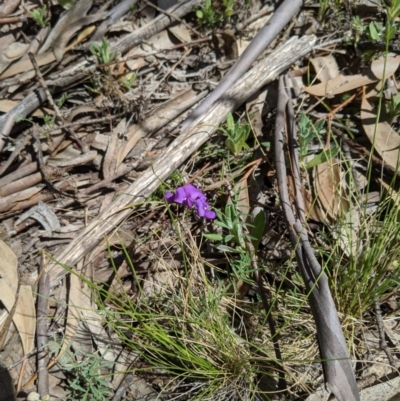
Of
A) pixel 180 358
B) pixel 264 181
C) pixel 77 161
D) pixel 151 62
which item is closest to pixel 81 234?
pixel 77 161

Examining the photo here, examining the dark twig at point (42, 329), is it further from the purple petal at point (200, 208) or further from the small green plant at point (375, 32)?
the small green plant at point (375, 32)

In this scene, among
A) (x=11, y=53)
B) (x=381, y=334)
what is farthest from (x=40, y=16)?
(x=381, y=334)

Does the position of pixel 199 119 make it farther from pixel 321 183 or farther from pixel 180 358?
pixel 180 358

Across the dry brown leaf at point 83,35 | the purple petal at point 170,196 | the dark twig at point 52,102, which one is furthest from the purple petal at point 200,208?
the dry brown leaf at point 83,35

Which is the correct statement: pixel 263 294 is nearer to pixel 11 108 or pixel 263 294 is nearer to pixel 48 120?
pixel 48 120

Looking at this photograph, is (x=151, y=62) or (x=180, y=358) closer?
(x=180, y=358)

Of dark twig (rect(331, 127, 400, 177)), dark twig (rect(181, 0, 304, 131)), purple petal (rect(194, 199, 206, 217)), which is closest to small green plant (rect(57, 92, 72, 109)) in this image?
dark twig (rect(181, 0, 304, 131))
